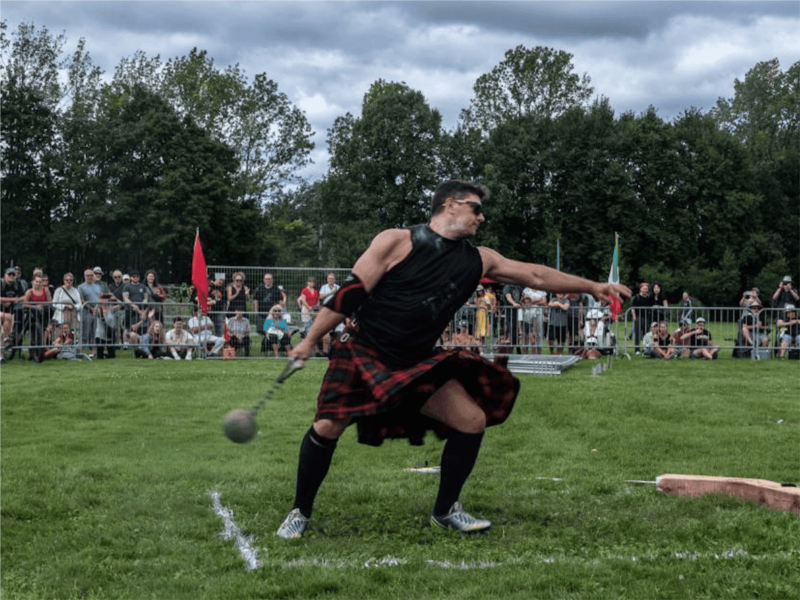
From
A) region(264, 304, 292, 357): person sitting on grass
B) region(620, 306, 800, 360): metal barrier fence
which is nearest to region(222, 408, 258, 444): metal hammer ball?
region(264, 304, 292, 357): person sitting on grass

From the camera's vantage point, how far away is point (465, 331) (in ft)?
48.8

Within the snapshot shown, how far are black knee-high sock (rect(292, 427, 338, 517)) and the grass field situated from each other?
0.16 metres

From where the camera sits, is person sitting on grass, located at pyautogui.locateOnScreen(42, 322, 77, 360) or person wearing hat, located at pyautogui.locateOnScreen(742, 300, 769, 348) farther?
person wearing hat, located at pyautogui.locateOnScreen(742, 300, 769, 348)

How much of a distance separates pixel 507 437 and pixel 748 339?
9469 millimetres

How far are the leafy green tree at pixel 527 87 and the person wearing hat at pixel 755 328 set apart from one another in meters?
34.8

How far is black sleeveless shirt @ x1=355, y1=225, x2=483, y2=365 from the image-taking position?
4188 mm

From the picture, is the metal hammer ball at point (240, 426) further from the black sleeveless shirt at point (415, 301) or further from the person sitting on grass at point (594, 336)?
the person sitting on grass at point (594, 336)

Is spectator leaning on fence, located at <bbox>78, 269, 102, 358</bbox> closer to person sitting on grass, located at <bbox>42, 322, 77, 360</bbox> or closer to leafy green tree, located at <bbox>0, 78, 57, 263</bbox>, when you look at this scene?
person sitting on grass, located at <bbox>42, 322, 77, 360</bbox>

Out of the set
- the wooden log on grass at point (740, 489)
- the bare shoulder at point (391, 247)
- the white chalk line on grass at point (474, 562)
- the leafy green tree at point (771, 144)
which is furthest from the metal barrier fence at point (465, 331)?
the leafy green tree at point (771, 144)

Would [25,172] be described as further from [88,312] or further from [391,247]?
[391,247]

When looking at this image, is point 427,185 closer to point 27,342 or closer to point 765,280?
point 765,280

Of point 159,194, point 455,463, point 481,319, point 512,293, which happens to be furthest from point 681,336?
point 159,194

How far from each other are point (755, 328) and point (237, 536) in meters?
12.9

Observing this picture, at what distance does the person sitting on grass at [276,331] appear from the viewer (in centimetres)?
1539
